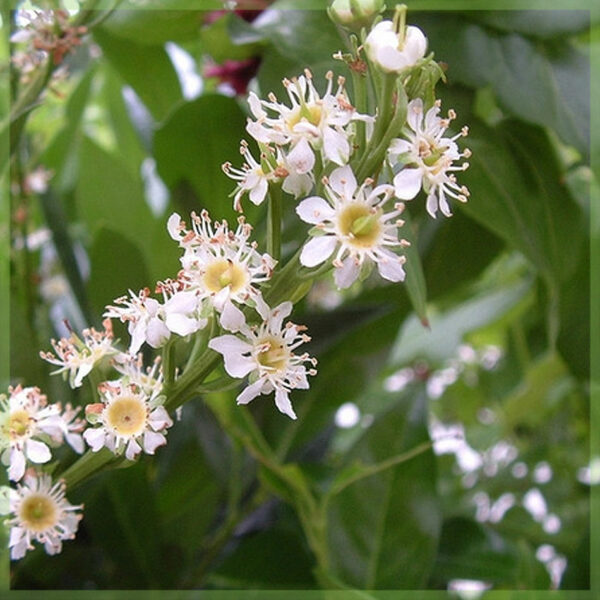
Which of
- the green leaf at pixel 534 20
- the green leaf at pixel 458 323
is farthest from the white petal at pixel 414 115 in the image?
the green leaf at pixel 458 323

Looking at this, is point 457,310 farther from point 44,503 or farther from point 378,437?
point 44,503

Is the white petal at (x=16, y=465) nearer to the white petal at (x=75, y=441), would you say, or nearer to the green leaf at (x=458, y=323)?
the white petal at (x=75, y=441)

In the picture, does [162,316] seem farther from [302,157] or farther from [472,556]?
[472,556]

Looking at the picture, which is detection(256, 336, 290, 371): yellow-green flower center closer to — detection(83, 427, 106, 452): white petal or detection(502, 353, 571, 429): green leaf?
detection(83, 427, 106, 452): white petal

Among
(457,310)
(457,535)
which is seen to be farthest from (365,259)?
(457,310)

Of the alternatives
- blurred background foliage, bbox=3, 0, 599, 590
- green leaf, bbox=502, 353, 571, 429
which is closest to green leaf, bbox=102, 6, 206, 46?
blurred background foliage, bbox=3, 0, 599, 590

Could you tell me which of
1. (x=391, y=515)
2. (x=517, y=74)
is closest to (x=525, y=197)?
(x=517, y=74)
